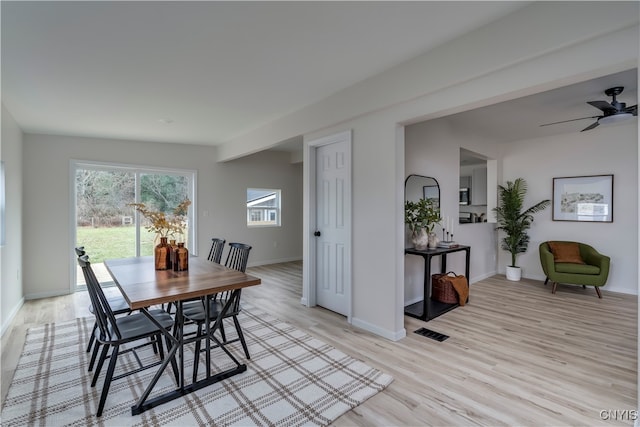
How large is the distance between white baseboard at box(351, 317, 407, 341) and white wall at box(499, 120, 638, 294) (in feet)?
13.0

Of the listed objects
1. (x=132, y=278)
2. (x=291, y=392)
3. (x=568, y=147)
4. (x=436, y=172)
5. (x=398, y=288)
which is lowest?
(x=291, y=392)

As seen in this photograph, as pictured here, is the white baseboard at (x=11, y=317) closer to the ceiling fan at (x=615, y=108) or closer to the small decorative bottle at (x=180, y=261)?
the small decorative bottle at (x=180, y=261)

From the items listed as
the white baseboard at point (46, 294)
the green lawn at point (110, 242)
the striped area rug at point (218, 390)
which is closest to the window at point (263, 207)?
the green lawn at point (110, 242)

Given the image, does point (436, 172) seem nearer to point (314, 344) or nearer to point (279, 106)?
point (279, 106)

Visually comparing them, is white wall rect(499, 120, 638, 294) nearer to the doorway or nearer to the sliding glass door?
the doorway

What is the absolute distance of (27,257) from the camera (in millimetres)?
4426

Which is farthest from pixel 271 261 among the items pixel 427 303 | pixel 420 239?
pixel 427 303

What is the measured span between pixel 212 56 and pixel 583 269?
17.9 ft

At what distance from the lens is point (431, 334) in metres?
3.05

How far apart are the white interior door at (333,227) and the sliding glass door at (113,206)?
318cm

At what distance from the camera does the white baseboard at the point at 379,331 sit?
291cm

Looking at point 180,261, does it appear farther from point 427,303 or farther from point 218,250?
point 427,303

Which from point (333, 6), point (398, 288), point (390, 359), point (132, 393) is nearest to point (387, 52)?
point (333, 6)

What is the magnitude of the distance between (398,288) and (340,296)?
90 centimetres
